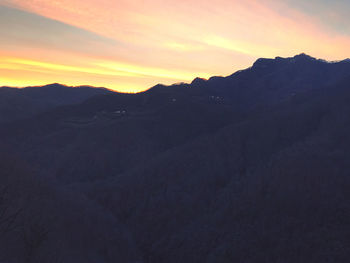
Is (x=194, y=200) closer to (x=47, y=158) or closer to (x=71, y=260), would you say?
(x=71, y=260)

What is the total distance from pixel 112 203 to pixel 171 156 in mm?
43889

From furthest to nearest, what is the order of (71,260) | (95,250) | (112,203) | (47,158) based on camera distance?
(47,158), (112,203), (95,250), (71,260)

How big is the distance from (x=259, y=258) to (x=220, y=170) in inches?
2393

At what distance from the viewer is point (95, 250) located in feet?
260

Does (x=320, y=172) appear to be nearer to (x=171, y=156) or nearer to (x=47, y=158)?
(x=171, y=156)

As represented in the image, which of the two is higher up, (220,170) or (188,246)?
(220,170)

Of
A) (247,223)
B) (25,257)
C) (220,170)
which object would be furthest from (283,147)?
(25,257)

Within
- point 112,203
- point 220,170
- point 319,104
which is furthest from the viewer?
point 319,104

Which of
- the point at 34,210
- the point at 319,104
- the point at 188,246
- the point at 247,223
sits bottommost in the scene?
the point at 188,246

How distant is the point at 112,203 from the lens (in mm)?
119125

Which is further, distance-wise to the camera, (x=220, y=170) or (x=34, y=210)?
(x=220, y=170)

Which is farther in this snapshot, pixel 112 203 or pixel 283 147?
pixel 283 147

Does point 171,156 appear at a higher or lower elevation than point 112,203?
higher

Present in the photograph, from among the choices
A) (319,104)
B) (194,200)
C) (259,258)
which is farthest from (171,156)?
(319,104)
